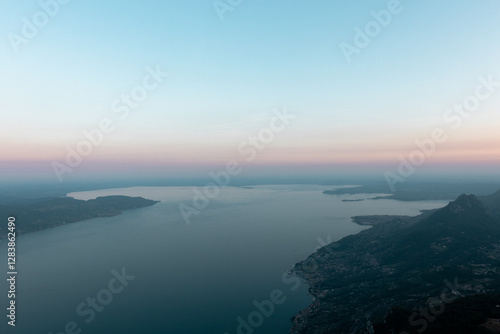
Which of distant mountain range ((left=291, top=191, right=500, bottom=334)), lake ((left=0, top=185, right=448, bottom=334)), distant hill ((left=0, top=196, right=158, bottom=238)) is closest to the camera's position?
distant mountain range ((left=291, top=191, right=500, bottom=334))

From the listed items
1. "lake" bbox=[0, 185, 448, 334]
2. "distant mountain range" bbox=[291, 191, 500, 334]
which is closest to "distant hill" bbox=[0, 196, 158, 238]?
"lake" bbox=[0, 185, 448, 334]

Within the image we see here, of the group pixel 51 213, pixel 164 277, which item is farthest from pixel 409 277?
pixel 51 213

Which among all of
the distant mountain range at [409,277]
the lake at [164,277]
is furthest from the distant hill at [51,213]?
the distant mountain range at [409,277]

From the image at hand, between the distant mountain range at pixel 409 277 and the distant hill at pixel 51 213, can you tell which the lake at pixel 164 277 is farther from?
the distant hill at pixel 51 213

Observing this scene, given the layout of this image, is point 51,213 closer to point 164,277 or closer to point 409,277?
point 164,277

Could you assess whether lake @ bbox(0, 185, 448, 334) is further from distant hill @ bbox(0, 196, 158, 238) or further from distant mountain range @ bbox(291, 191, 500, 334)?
distant hill @ bbox(0, 196, 158, 238)
